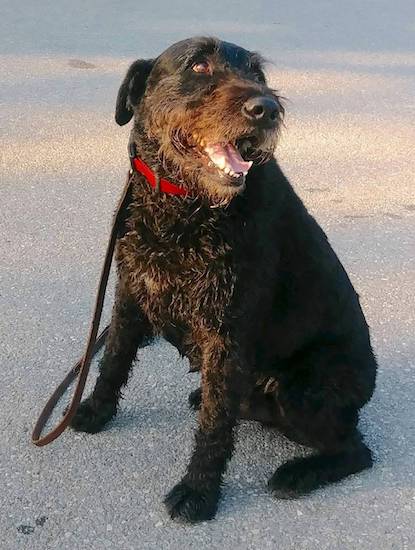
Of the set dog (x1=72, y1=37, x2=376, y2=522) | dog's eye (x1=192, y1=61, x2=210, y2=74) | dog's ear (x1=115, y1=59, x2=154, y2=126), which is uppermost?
dog's eye (x1=192, y1=61, x2=210, y2=74)

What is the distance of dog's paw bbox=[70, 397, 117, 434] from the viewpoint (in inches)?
118

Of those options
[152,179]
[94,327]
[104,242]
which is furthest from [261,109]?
[104,242]

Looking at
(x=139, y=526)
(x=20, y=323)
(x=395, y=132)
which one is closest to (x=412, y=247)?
(x=395, y=132)

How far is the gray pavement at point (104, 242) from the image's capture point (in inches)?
105

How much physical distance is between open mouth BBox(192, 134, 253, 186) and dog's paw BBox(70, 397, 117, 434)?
1.14 m

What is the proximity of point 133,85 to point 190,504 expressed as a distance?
1.46m

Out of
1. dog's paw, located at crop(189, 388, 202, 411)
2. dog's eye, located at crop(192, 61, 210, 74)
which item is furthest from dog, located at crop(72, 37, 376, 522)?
dog's paw, located at crop(189, 388, 202, 411)

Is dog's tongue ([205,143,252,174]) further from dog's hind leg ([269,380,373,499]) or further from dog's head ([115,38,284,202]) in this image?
dog's hind leg ([269,380,373,499])

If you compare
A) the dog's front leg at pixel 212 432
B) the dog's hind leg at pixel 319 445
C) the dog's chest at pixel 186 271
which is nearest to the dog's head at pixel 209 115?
the dog's chest at pixel 186 271

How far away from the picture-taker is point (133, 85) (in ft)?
8.56

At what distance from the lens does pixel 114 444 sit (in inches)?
116

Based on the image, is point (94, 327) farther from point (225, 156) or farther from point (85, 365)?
point (225, 156)

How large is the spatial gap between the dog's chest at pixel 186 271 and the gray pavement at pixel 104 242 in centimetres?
68

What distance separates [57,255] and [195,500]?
6.53ft
